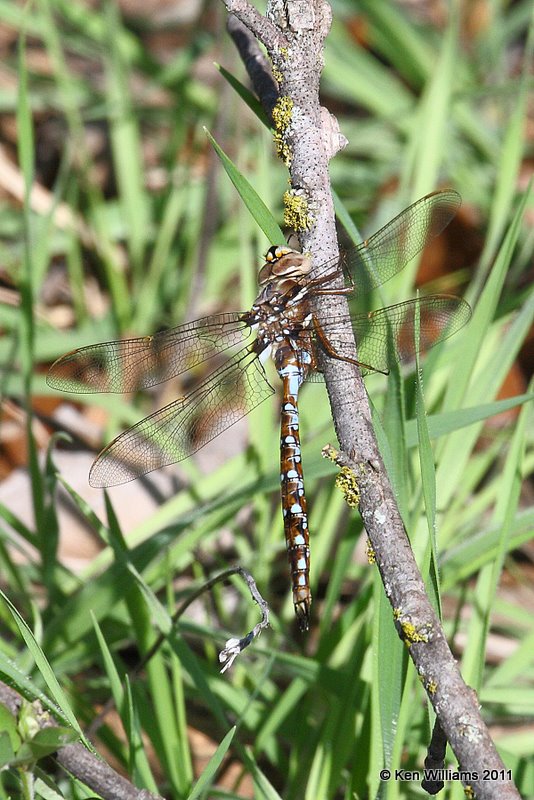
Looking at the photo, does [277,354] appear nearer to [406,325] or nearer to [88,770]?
[406,325]

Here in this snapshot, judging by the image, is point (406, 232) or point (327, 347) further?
point (406, 232)

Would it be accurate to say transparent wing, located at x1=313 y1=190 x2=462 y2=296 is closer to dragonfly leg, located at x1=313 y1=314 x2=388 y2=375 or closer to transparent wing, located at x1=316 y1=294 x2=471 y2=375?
transparent wing, located at x1=316 y1=294 x2=471 y2=375

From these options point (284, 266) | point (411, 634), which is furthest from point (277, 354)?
point (411, 634)

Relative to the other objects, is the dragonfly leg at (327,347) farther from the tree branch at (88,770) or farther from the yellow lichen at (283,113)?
the tree branch at (88,770)

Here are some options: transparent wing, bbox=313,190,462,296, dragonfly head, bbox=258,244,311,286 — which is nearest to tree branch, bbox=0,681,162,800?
dragonfly head, bbox=258,244,311,286

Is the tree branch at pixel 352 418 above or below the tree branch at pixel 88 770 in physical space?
above

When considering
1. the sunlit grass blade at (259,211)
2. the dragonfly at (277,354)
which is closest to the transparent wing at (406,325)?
the dragonfly at (277,354)
